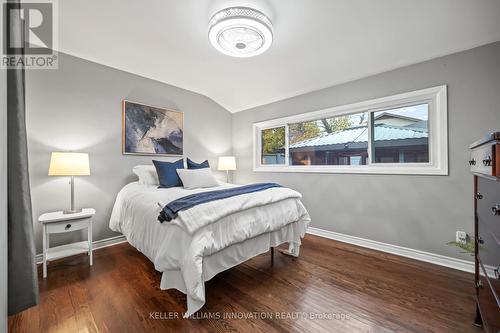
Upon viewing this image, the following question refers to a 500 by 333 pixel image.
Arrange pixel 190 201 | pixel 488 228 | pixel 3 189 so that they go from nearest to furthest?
pixel 3 189, pixel 488 228, pixel 190 201

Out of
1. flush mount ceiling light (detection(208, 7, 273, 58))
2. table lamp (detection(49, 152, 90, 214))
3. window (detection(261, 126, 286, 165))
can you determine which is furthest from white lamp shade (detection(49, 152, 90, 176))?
window (detection(261, 126, 286, 165))

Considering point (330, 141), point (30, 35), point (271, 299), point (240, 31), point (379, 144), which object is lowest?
point (271, 299)

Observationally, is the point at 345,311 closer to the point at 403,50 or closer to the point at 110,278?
the point at 110,278

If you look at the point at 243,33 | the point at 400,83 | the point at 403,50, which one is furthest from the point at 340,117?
the point at 243,33

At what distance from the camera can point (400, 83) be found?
Answer: 8.22 feet

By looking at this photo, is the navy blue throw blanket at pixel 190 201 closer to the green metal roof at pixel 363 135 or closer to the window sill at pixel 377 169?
the window sill at pixel 377 169

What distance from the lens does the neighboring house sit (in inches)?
98.0

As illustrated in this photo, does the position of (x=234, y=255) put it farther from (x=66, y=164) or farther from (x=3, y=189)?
(x=66, y=164)

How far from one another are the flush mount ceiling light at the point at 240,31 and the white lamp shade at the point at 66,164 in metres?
1.95

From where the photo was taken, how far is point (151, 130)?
3.32 meters

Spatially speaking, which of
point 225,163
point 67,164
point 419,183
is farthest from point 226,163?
point 419,183

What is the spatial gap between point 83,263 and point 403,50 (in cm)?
426

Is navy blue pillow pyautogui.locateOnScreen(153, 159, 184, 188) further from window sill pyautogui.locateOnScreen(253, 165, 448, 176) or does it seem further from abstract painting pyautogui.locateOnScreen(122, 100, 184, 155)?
window sill pyautogui.locateOnScreen(253, 165, 448, 176)

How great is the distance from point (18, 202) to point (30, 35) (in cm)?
255
